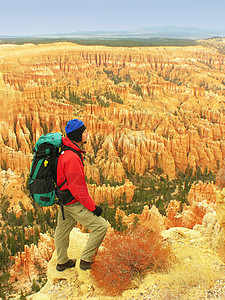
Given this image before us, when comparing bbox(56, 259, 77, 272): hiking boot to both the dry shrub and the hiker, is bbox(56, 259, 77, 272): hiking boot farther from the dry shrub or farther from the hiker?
the dry shrub

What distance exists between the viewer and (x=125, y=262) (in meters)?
Result: 4.00

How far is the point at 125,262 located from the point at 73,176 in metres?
1.76

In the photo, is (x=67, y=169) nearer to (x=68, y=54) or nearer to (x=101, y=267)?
(x=101, y=267)

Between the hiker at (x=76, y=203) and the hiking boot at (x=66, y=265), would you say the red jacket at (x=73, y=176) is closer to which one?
the hiker at (x=76, y=203)

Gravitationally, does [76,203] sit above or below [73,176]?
below

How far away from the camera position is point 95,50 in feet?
274

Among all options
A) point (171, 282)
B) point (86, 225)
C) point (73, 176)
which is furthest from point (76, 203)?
point (171, 282)

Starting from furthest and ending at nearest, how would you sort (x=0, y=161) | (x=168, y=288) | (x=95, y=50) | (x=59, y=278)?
(x=95, y=50)
(x=0, y=161)
(x=59, y=278)
(x=168, y=288)

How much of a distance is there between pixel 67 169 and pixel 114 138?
2703 cm

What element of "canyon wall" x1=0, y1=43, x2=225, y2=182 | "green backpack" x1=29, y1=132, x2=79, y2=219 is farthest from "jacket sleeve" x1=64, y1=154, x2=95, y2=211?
"canyon wall" x1=0, y1=43, x2=225, y2=182

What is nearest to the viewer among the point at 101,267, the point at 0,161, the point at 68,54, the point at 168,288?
the point at 168,288

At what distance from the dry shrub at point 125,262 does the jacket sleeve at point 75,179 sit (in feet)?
3.86

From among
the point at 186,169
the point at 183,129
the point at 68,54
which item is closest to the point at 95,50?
the point at 68,54

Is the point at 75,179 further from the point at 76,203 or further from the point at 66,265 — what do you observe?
the point at 66,265
